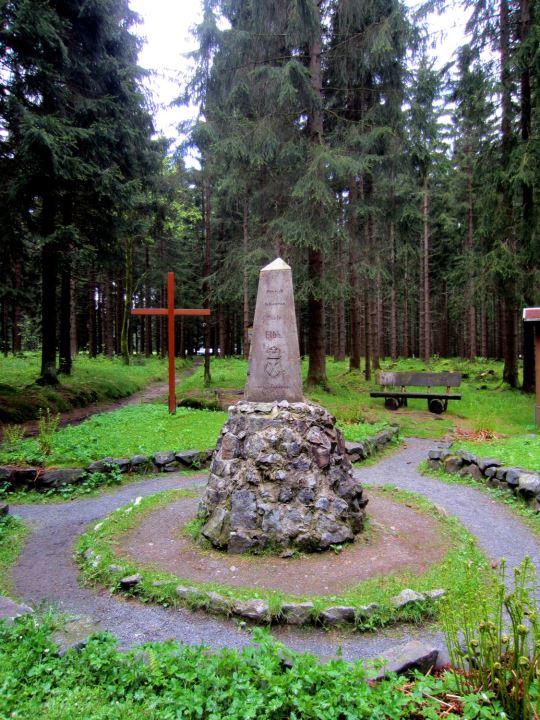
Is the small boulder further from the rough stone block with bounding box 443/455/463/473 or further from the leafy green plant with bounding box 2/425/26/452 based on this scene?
the rough stone block with bounding box 443/455/463/473

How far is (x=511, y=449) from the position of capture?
327 inches

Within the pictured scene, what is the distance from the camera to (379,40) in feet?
40.9

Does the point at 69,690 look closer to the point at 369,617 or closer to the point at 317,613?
the point at 317,613

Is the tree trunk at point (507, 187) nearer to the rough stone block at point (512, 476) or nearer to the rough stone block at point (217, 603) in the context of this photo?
the rough stone block at point (512, 476)

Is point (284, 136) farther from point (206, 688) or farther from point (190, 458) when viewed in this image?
point (206, 688)

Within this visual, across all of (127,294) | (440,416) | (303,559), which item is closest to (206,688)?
(303,559)

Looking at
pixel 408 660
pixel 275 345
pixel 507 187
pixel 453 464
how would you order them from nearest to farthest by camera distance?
pixel 408 660
pixel 275 345
pixel 453 464
pixel 507 187

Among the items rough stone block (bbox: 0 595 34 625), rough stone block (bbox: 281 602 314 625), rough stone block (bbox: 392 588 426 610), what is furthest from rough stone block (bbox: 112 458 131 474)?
rough stone block (bbox: 392 588 426 610)

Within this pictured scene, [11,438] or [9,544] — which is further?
[11,438]

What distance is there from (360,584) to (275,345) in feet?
9.18

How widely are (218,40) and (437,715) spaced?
16064 mm

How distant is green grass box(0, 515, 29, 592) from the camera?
4.40 m

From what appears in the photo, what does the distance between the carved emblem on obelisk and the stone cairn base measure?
21cm

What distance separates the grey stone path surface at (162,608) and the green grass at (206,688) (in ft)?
1.26
